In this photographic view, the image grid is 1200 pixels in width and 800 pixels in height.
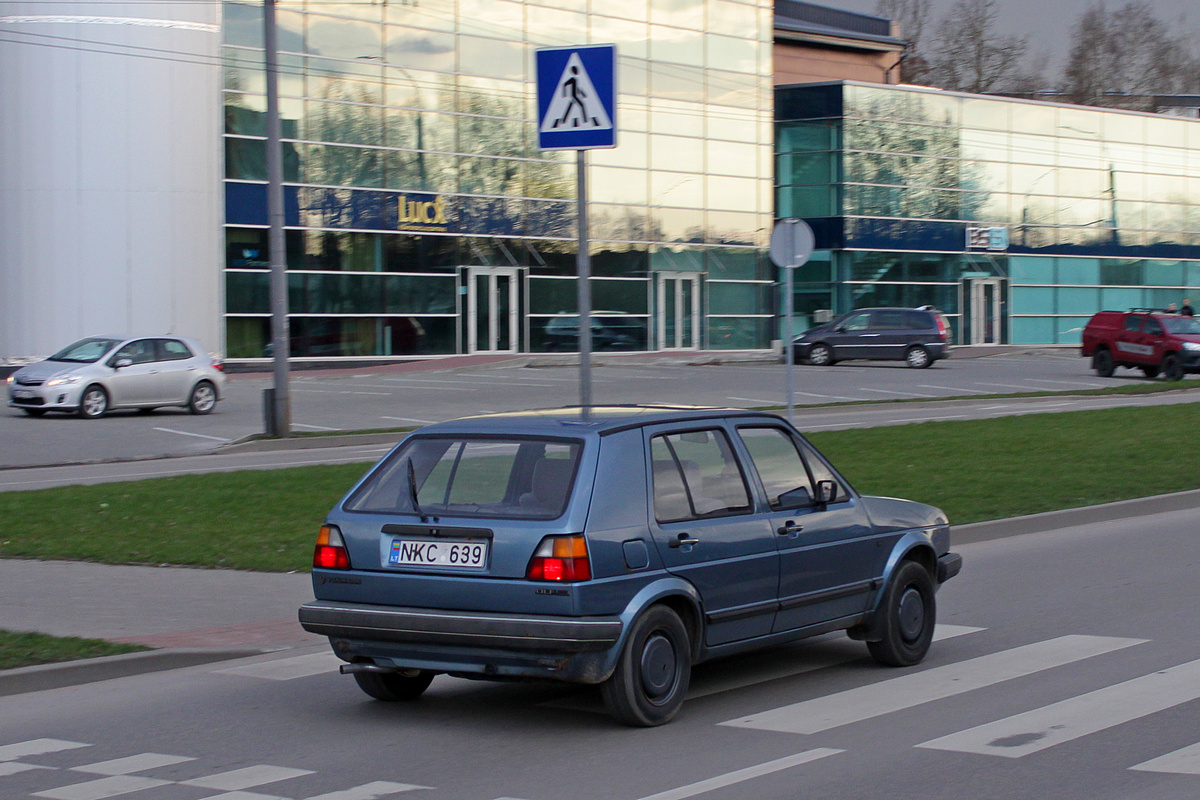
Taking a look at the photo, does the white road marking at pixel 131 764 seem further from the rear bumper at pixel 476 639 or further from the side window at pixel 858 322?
the side window at pixel 858 322

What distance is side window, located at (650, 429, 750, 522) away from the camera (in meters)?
6.70

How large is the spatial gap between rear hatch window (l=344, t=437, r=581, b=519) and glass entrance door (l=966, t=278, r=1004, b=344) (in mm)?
55121

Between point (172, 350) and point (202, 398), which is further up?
point (172, 350)

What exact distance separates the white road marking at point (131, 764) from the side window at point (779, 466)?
118 inches

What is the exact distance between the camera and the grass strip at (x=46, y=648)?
7648 mm

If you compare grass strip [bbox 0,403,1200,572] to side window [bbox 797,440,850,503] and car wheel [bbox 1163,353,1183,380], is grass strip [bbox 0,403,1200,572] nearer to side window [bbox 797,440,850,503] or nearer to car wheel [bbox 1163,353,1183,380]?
side window [bbox 797,440,850,503]

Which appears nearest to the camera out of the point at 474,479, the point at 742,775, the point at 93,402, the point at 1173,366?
the point at 742,775

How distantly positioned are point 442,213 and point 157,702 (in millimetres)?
37394

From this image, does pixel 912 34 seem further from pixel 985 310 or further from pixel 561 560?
pixel 561 560

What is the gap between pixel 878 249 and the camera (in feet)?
184

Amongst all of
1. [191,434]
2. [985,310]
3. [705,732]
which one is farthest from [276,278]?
[985,310]

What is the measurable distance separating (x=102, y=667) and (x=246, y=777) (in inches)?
86.6

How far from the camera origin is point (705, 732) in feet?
21.1

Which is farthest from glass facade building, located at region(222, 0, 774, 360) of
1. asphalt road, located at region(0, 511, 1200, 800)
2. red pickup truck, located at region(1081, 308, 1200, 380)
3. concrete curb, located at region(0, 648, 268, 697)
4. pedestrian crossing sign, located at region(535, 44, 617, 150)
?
asphalt road, located at region(0, 511, 1200, 800)
